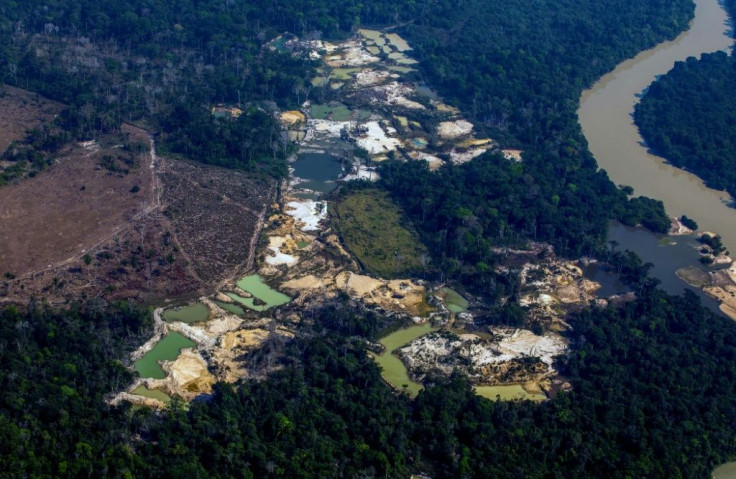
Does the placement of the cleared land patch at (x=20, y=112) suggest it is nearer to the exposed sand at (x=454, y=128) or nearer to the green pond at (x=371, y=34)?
the exposed sand at (x=454, y=128)

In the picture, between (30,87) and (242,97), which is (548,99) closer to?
(242,97)

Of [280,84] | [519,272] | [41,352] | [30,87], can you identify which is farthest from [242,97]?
[41,352]

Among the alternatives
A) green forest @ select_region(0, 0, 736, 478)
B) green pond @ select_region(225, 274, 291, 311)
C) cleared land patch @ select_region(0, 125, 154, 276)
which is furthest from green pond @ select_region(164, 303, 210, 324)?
cleared land patch @ select_region(0, 125, 154, 276)

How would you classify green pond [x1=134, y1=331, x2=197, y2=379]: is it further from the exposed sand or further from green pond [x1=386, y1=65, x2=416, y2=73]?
green pond [x1=386, y1=65, x2=416, y2=73]

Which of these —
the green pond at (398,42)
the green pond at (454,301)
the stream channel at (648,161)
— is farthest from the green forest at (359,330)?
the green pond at (398,42)

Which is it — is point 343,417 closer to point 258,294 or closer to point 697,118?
point 258,294
